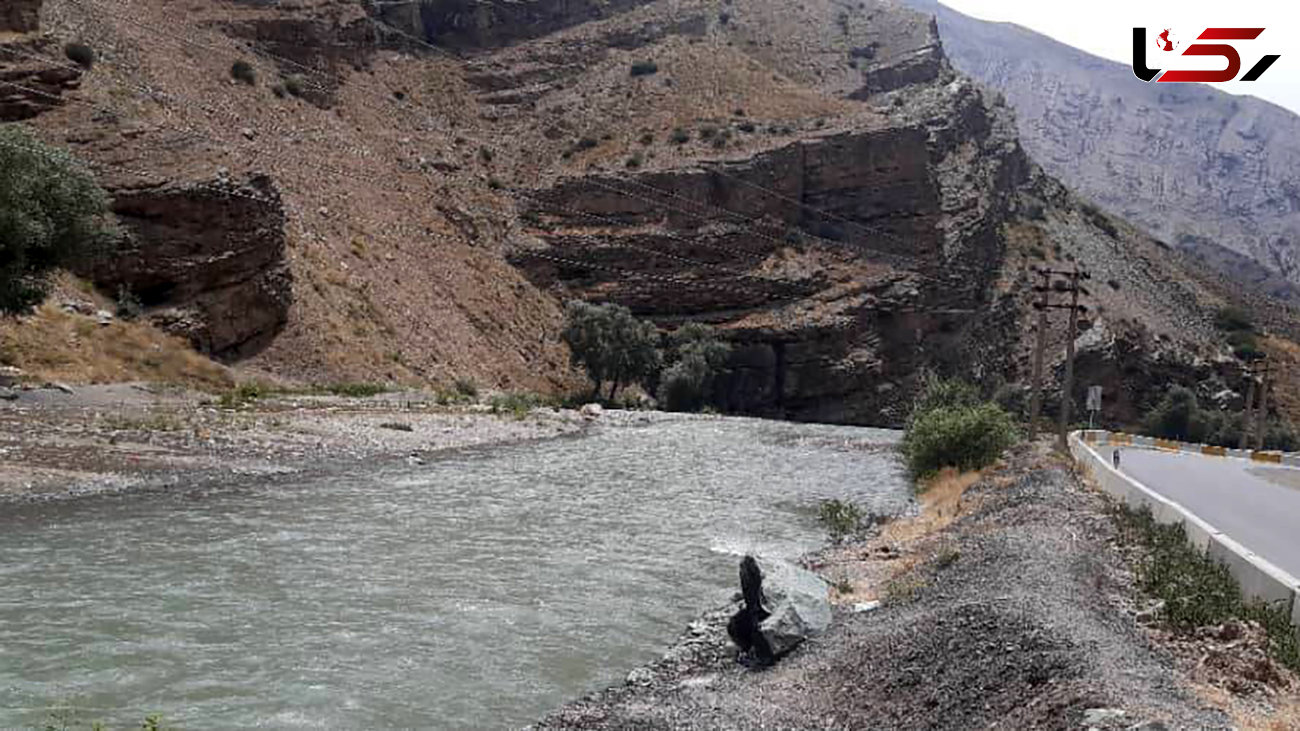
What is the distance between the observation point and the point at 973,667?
1077 centimetres

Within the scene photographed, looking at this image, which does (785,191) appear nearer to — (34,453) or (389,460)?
(389,460)

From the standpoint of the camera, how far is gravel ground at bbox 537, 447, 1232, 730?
9164 mm

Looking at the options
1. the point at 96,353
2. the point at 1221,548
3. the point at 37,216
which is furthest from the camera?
the point at 96,353

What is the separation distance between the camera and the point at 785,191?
92188 millimetres

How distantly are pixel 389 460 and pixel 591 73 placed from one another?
7904 cm

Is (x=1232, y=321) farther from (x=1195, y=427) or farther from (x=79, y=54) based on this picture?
(x=79, y=54)

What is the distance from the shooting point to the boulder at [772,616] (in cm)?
1388

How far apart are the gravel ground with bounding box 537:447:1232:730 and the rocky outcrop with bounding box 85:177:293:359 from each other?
3560 centimetres

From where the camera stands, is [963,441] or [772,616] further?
[963,441]

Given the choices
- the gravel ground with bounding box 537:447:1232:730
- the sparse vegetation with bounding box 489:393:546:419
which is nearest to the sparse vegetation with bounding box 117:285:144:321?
the sparse vegetation with bounding box 489:393:546:419

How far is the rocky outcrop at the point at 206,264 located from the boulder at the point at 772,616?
35460 millimetres

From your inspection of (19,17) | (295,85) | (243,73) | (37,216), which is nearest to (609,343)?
(295,85)

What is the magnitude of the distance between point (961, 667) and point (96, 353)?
115 feet

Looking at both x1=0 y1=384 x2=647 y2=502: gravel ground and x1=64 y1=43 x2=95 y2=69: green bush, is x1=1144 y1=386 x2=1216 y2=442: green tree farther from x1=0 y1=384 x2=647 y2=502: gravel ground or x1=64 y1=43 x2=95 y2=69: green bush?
x1=64 y1=43 x2=95 y2=69: green bush
